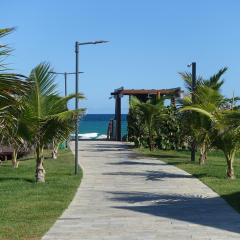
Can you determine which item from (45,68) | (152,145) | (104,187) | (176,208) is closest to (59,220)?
(176,208)

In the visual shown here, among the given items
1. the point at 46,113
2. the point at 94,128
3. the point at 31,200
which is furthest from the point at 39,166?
the point at 94,128

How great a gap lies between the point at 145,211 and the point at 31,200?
8.92ft

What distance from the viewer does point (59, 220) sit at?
381 inches

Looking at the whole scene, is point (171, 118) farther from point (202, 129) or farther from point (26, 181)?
point (26, 181)

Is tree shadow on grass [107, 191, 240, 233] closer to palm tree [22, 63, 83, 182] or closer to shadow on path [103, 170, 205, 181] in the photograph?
palm tree [22, 63, 83, 182]

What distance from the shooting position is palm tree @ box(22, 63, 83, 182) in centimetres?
1493

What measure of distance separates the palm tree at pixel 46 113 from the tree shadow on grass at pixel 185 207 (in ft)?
8.59

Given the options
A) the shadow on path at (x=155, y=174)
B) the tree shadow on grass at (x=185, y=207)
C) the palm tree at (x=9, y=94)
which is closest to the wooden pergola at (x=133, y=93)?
the shadow on path at (x=155, y=174)

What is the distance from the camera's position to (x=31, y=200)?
476 inches

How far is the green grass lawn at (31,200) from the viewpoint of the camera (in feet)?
29.2

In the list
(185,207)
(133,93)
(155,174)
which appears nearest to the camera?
(185,207)

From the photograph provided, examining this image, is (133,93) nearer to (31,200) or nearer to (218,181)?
(218,181)

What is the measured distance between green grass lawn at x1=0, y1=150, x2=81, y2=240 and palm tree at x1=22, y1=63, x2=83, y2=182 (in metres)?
1.06

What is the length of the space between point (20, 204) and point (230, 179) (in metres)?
6.92
